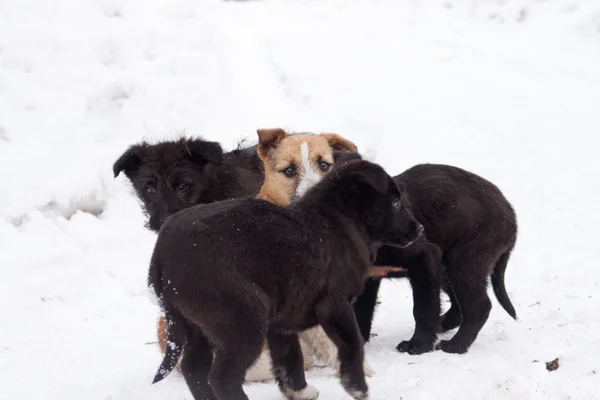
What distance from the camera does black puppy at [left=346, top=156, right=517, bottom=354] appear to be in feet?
23.1

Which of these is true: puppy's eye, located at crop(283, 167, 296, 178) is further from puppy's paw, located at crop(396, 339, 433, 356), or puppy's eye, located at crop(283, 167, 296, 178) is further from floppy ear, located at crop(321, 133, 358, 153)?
puppy's paw, located at crop(396, 339, 433, 356)

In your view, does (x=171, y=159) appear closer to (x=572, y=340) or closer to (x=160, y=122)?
(x=572, y=340)

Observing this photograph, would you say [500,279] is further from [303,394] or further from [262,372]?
[303,394]

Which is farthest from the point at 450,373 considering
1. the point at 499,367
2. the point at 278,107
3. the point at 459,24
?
the point at 459,24

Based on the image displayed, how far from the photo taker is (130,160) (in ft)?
25.4

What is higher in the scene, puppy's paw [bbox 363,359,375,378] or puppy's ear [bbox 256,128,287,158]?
puppy's ear [bbox 256,128,287,158]

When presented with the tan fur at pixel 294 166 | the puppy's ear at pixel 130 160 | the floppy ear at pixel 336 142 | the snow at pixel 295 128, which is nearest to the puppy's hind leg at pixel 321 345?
the tan fur at pixel 294 166

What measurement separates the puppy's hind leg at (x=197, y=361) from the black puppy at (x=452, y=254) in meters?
2.27

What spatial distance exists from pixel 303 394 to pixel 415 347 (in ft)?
5.47

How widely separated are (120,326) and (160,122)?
17.7 feet

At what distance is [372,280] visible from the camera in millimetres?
7391

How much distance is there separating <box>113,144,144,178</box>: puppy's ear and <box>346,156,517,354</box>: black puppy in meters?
2.50

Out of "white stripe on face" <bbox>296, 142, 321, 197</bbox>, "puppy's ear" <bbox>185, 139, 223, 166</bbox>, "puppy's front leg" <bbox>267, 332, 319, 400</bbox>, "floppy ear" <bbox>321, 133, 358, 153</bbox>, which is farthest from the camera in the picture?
"floppy ear" <bbox>321, 133, 358, 153</bbox>

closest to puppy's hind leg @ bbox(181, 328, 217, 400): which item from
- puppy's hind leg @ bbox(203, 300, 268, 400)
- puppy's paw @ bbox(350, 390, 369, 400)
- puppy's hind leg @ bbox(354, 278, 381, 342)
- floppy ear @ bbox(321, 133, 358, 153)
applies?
puppy's hind leg @ bbox(203, 300, 268, 400)
